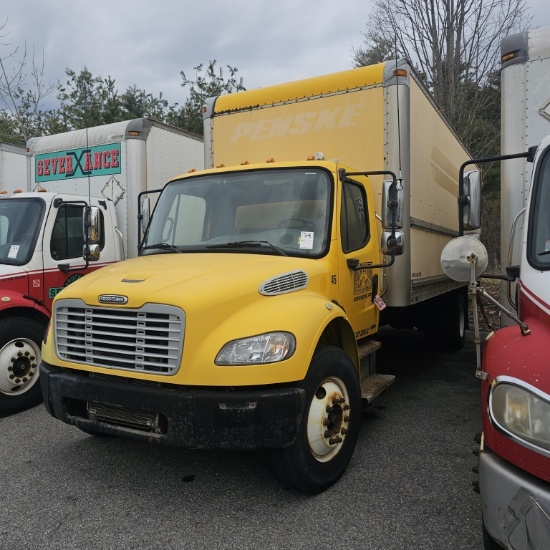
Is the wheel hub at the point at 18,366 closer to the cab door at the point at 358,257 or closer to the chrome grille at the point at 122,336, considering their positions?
the chrome grille at the point at 122,336

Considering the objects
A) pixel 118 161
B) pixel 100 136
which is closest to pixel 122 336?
pixel 118 161

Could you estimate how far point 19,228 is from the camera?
5.62 meters

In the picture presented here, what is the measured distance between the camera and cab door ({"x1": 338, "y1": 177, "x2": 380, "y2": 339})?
405 centimetres

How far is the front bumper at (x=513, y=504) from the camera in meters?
1.84

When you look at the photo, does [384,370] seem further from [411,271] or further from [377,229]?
[377,229]

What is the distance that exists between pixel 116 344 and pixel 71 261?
3.06 meters

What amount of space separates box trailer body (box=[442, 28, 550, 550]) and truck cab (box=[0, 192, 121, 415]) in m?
4.36

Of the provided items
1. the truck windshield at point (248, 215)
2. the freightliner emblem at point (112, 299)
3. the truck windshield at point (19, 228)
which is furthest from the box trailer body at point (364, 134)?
the freightliner emblem at point (112, 299)

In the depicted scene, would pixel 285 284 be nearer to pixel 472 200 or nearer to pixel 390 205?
pixel 390 205

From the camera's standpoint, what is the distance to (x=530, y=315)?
2.71m

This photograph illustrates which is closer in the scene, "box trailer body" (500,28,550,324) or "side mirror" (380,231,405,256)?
"box trailer body" (500,28,550,324)

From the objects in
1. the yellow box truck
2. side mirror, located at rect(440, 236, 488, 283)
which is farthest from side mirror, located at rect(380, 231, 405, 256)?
side mirror, located at rect(440, 236, 488, 283)

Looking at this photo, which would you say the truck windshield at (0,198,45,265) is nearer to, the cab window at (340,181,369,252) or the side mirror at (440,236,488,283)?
the cab window at (340,181,369,252)

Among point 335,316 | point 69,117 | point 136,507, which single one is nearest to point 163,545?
point 136,507
